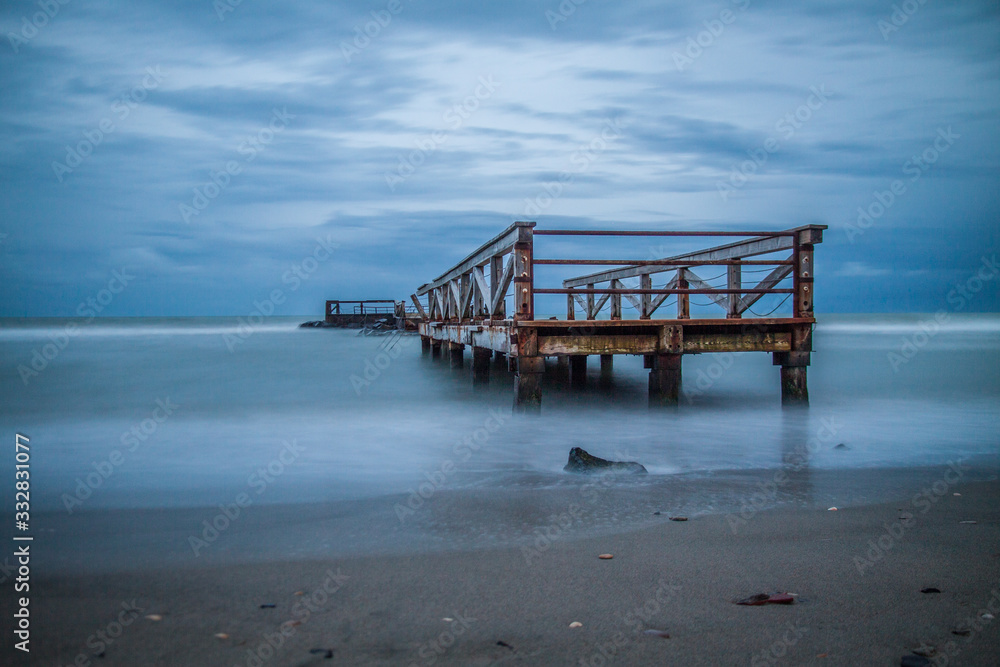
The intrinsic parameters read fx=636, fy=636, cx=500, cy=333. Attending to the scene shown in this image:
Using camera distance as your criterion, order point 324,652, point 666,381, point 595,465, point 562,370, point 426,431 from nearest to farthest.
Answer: point 324,652 → point 595,465 → point 426,431 → point 666,381 → point 562,370

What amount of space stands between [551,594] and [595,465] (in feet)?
9.21

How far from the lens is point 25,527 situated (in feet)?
14.6

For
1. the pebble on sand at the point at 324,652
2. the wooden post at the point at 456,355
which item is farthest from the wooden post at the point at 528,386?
the wooden post at the point at 456,355

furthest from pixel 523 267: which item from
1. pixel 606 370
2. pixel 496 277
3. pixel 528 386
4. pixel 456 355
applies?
pixel 456 355

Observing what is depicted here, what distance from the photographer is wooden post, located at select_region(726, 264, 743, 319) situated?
10.7 meters

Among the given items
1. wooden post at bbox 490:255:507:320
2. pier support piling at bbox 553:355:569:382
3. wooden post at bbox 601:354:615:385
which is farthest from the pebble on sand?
pier support piling at bbox 553:355:569:382

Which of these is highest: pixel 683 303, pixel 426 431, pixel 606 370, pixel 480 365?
pixel 683 303

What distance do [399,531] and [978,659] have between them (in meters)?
3.14

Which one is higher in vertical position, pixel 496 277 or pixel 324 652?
pixel 496 277

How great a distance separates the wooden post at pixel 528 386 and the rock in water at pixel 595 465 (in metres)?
3.14

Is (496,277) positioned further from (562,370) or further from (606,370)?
(606,370)

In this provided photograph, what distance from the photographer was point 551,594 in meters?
3.15

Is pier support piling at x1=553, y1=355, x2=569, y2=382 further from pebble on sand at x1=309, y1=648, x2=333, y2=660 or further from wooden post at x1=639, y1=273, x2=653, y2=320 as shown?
pebble on sand at x1=309, y1=648, x2=333, y2=660

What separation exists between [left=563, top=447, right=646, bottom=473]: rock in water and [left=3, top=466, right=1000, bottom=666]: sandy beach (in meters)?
1.16
